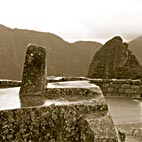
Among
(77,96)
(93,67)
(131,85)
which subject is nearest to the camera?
(77,96)

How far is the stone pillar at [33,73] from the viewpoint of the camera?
3404 millimetres

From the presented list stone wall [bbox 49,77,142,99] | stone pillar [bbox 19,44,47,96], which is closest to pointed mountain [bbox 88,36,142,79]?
stone wall [bbox 49,77,142,99]

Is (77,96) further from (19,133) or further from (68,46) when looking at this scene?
(68,46)

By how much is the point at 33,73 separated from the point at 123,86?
240 inches

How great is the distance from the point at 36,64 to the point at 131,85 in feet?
20.3

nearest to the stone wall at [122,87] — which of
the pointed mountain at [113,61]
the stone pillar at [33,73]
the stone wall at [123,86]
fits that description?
the stone wall at [123,86]

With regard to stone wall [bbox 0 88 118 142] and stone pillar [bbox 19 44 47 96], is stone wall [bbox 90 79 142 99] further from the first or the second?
stone wall [bbox 0 88 118 142]

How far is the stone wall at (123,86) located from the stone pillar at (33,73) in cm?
583

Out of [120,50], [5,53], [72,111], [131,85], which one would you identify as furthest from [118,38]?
[72,111]

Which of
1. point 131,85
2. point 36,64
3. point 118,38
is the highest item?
point 118,38

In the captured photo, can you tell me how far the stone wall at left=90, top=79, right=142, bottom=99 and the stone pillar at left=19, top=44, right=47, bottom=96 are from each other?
5.83 m

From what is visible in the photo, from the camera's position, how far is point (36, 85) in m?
3.41

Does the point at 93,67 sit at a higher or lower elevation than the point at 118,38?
lower

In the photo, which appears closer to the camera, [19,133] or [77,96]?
[19,133]
